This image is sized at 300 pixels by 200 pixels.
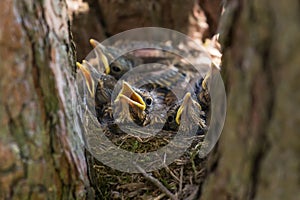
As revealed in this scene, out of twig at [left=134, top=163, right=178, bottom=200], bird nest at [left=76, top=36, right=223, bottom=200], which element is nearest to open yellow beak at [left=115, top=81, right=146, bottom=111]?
bird nest at [left=76, top=36, right=223, bottom=200]

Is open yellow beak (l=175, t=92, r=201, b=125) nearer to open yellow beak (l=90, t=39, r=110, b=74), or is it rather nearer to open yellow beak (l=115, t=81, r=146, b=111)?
open yellow beak (l=115, t=81, r=146, b=111)

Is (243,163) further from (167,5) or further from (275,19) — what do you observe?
(167,5)

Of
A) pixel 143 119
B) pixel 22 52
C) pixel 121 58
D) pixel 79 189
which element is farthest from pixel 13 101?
pixel 121 58

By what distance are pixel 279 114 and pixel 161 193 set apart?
619 mm

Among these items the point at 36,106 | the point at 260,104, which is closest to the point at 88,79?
the point at 36,106

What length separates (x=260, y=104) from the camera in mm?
630

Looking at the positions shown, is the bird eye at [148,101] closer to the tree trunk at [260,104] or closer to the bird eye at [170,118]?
the bird eye at [170,118]

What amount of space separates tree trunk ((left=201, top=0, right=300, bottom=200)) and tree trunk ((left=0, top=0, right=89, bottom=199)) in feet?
0.97

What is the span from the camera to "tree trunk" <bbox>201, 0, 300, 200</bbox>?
1.86ft

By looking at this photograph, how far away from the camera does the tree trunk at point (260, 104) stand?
0.57 meters

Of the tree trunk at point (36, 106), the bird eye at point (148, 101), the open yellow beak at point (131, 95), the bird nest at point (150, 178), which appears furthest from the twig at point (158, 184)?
the bird eye at point (148, 101)

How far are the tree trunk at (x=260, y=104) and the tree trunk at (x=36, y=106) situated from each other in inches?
11.6

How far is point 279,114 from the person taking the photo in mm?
591

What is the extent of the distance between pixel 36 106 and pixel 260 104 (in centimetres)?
40
